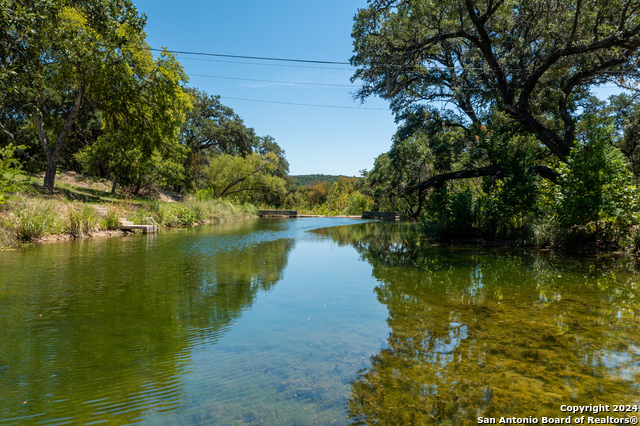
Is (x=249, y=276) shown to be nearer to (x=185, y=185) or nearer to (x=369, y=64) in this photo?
(x=369, y=64)

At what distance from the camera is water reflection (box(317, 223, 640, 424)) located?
7.32 ft

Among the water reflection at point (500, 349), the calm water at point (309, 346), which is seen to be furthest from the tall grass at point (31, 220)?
the water reflection at point (500, 349)

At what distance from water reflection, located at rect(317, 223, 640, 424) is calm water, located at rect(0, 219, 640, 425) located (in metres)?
0.01

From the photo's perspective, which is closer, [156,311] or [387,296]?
[156,311]

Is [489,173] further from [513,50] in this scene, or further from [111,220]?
[111,220]

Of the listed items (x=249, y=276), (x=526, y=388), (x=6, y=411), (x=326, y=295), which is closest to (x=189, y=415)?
(x=6, y=411)

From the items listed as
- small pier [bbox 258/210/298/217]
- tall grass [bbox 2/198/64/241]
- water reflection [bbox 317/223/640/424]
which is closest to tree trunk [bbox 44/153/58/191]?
tall grass [bbox 2/198/64/241]

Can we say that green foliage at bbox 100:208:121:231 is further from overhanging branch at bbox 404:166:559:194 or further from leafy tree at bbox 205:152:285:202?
leafy tree at bbox 205:152:285:202

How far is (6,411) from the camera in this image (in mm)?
2088

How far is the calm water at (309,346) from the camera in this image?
7.25 feet

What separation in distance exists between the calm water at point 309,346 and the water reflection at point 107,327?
0.05 ft

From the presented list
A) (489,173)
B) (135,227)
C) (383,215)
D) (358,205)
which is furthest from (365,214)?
(135,227)

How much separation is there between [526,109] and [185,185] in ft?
107

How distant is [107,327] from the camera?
11.8ft
